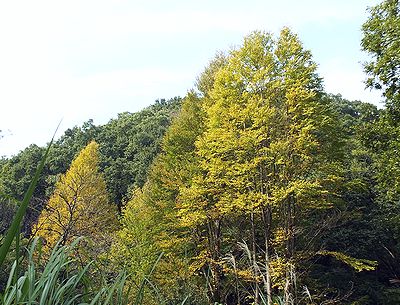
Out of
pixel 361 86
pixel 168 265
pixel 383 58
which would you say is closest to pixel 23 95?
pixel 383 58

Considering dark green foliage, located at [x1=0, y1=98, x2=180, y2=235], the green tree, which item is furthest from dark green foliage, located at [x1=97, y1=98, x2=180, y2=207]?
the green tree

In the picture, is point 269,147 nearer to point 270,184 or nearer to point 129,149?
point 270,184

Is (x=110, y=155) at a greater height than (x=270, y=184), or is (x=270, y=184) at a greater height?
(x=110, y=155)

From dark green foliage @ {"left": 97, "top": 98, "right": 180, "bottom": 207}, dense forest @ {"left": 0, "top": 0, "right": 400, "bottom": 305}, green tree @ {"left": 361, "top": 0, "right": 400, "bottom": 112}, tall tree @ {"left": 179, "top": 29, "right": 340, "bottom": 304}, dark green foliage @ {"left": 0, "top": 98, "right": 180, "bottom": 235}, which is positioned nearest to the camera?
green tree @ {"left": 361, "top": 0, "right": 400, "bottom": 112}

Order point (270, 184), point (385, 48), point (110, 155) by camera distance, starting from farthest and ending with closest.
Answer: point (110, 155) → point (270, 184) → point (385, 48)

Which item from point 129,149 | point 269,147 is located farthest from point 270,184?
point 129,149

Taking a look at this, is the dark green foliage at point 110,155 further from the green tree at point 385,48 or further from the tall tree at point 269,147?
the green tree at point 385,48

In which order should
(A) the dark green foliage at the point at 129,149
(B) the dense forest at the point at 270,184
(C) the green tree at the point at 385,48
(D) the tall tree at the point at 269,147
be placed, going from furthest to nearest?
(A) the dark green foliage at the point at 129,149
(D) the tall tree at the point at 269,147
(B) the dense forest at the point at 270,184
(C) the green tree at the point at 385,48

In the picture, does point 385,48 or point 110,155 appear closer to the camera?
point 385,48

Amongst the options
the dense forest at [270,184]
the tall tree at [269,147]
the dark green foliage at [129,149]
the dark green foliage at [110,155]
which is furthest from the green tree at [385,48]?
the dark green foliage at [110,155]

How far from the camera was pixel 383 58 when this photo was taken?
879 cm

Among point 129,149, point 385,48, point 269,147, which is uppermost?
point 129,149

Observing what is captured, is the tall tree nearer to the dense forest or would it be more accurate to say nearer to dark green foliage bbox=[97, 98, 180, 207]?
the dense forest

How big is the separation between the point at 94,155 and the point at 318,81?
12046 millimetres
